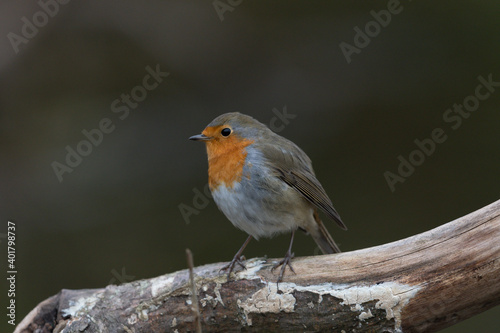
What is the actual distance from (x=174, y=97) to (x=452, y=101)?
111 inches

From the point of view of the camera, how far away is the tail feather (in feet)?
12.7

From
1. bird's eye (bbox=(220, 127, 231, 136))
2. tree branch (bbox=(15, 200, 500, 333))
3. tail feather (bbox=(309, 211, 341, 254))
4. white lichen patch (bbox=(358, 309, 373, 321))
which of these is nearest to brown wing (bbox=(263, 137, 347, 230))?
tail feather (bbox=(309, 211, 341, 254))

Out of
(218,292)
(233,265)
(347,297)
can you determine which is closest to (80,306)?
(218,292)

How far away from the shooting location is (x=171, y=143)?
5.74 m

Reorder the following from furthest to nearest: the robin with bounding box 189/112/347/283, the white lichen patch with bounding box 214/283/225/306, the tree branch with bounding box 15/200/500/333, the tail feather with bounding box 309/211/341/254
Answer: the tail feather with bounding box 309/211/341/254 → the robin with bounding box 189/112/347/283 → the white lichen patch with bounding box 214/283/225/306 → the tree branch with bounding box 15/200/500/333

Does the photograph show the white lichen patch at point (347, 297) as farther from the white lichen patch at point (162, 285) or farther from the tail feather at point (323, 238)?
the tail feather at point (323, 238)

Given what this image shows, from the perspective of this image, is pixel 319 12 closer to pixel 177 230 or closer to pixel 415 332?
pixel 177 230

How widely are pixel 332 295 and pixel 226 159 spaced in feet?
3.87

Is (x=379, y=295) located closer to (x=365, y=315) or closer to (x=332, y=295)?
(x=365, y=315)

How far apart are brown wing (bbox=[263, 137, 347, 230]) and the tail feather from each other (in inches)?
6.5

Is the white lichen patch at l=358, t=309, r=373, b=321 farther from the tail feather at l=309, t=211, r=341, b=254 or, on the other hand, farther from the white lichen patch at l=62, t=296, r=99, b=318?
the white lichen patch at l=62, t=296, r=99, b=318

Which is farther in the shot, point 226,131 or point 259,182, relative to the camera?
point 226,131

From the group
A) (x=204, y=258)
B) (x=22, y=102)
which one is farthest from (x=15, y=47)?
(x=204, y=258)

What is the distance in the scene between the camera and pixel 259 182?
352cm
